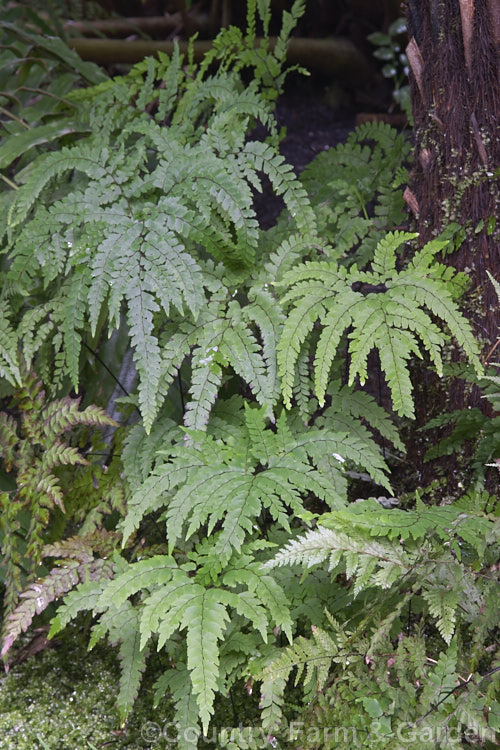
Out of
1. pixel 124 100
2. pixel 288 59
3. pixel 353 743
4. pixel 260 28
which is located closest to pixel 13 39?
pixel 124 100

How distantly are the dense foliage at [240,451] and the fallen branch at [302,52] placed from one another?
1877 millimetres

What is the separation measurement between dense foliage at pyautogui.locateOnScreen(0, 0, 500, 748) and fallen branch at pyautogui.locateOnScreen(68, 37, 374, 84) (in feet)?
6.16

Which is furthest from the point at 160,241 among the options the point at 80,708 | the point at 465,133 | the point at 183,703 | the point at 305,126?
the point at 305,126

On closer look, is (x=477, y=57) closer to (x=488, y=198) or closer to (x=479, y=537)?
(x=488, y=198)

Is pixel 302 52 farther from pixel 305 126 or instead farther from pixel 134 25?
pixel 134 25

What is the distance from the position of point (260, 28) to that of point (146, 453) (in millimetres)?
3866

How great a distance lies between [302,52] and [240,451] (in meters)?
3.36

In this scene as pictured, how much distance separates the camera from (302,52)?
13.7 feet

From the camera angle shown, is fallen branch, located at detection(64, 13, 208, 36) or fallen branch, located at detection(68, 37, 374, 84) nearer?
fallen branch, located at detection(68, 37, 374, 84)

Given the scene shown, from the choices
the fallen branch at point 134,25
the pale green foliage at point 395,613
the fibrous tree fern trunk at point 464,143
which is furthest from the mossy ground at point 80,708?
the fallen branch at point 134,25

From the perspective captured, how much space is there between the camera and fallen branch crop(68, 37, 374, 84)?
4.18m

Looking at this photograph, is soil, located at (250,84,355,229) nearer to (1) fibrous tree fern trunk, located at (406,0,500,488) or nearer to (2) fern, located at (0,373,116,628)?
(1) fibrous tree fern trunk, located at (406,0,500,488)

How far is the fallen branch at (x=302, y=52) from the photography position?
418 cm

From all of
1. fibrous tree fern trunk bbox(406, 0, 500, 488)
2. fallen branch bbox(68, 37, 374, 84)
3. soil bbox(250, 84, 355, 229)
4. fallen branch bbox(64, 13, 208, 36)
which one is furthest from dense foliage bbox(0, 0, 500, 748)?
fallen branch bbox(64, 13, 208, 36)
